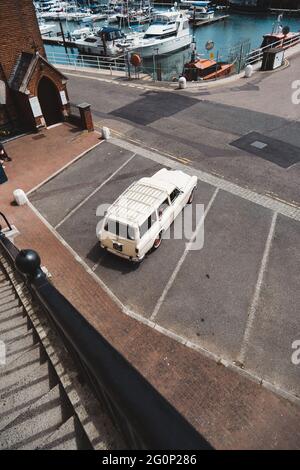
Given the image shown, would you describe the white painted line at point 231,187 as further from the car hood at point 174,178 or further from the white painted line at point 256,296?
the car hood at point 174,178

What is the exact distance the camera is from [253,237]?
11.5m

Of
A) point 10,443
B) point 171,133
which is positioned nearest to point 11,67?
point 171,133

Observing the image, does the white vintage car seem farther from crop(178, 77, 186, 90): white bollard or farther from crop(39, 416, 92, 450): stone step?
crop(178, 77, 186, 90): white bollard

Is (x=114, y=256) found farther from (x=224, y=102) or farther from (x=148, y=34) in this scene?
(x=148, y=34)

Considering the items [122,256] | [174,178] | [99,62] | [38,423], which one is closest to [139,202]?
[122,256]

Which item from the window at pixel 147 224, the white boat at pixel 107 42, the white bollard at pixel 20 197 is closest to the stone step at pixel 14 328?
the window at pixel 147 224

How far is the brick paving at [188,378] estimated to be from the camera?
671cm

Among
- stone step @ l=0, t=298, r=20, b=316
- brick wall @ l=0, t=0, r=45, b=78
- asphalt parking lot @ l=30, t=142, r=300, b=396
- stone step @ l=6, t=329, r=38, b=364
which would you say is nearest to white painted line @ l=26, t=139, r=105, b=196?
asphalt parking lot @ l=30, t=142, r=300, b=396

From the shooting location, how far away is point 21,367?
4.80 metres

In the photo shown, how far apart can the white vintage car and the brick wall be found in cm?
1325

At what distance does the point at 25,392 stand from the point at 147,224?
22.4 ft

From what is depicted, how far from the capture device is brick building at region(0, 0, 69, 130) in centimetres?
1758

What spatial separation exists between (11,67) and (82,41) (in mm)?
39337

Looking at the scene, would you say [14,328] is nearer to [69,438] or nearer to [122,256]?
[69,438]
